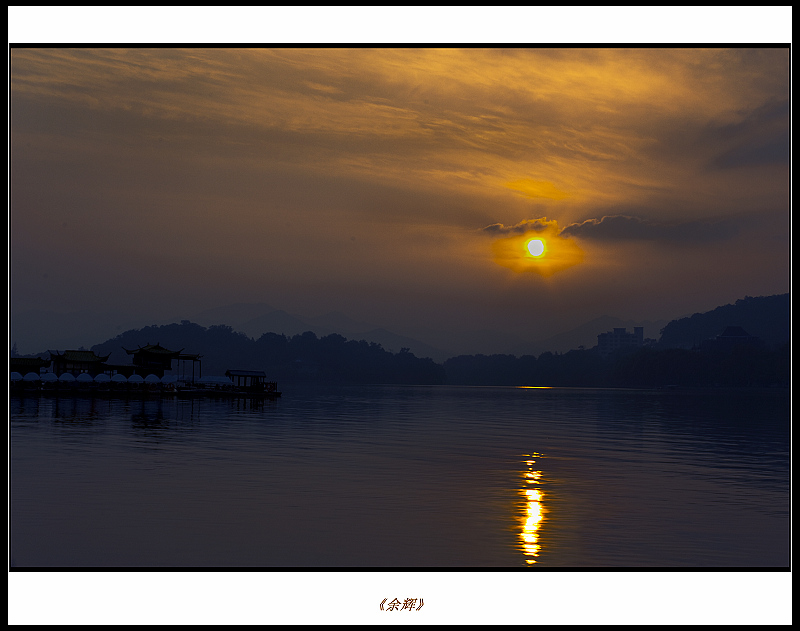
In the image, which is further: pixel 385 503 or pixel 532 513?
pixel 385 503

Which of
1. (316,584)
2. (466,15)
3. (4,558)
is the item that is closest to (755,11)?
(466,15)

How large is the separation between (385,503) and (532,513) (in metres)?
5.17

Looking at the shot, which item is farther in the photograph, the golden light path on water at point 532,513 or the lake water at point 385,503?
the golden light path on water at point 532,513

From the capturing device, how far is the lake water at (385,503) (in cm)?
1786

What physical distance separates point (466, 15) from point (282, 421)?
232 ft

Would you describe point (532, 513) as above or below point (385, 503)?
above

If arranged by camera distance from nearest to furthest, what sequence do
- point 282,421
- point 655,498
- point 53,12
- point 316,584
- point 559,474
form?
point 316,584 < point 53,12 < point 655,498 < point 559,474 < point 282,421

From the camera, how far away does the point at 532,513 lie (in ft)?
77.5

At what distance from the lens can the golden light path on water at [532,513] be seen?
18.2m

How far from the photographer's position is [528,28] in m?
11.0

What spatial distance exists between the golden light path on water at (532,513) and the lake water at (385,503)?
0.08 metres

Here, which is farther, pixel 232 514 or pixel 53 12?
pixel 232 514

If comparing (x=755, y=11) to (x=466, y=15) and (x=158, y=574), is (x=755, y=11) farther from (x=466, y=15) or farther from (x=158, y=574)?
(x=158, y=574)

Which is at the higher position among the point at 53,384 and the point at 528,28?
the point at 528,28
